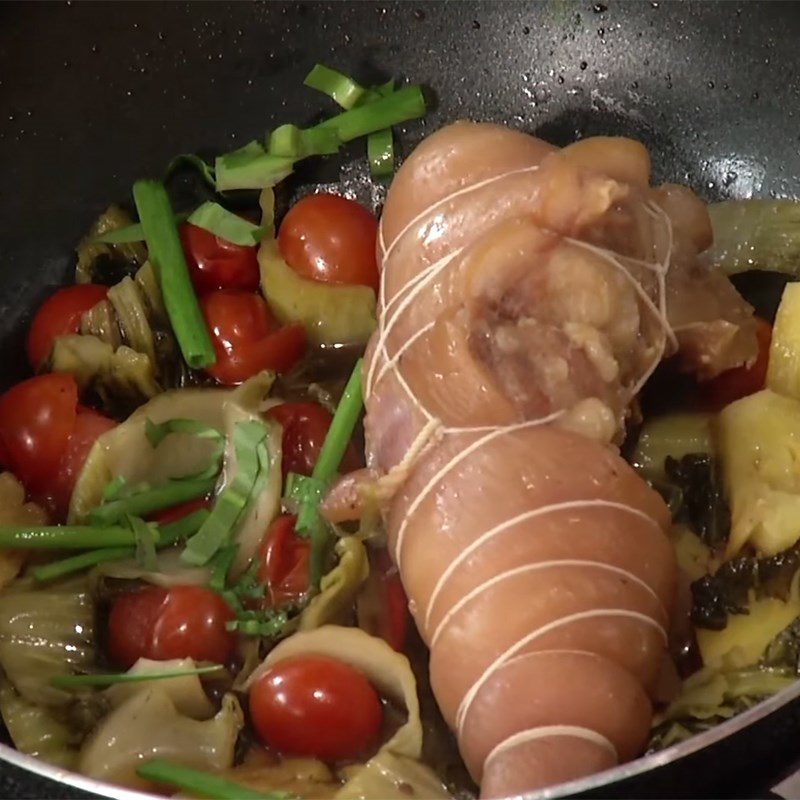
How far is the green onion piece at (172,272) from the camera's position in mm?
2469

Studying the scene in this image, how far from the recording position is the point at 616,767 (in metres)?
1.50

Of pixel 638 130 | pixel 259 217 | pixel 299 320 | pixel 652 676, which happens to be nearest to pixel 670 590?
pixel 652 676

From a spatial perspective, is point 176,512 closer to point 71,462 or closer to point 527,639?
point 71,462

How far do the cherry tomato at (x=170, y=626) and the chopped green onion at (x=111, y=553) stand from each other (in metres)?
0.09

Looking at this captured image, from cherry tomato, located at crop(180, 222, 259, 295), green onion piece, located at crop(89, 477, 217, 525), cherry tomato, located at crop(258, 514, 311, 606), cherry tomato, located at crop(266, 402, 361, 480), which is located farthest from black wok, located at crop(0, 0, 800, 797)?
cherry tomato, located at crop(258, 514, 311, 606)

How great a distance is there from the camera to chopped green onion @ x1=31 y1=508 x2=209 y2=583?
214 centimetres

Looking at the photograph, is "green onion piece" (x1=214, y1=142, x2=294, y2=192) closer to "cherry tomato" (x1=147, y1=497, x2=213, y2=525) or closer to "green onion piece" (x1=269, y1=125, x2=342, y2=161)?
"green onion piece" (x1=269, y1=125, x2=342, y2=161)

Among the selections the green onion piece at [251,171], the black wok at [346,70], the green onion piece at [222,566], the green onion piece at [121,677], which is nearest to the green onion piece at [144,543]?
the green onion piece at [222,566]

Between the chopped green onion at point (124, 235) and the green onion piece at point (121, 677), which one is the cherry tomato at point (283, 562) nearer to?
the green onion piece at point (121, 677)

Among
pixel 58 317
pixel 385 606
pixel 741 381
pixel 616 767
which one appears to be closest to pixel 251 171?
pixel 58 317

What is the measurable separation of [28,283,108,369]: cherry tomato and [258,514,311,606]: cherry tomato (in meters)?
0.72

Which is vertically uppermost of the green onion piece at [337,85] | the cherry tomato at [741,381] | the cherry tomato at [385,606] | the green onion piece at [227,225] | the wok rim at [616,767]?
the green onion piece at [337,85]

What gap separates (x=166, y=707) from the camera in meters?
1.94

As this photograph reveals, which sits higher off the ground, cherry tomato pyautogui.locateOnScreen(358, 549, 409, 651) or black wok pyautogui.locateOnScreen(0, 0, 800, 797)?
black wok pyautogui.locateOnScreen(0, 0, 800, 797)
